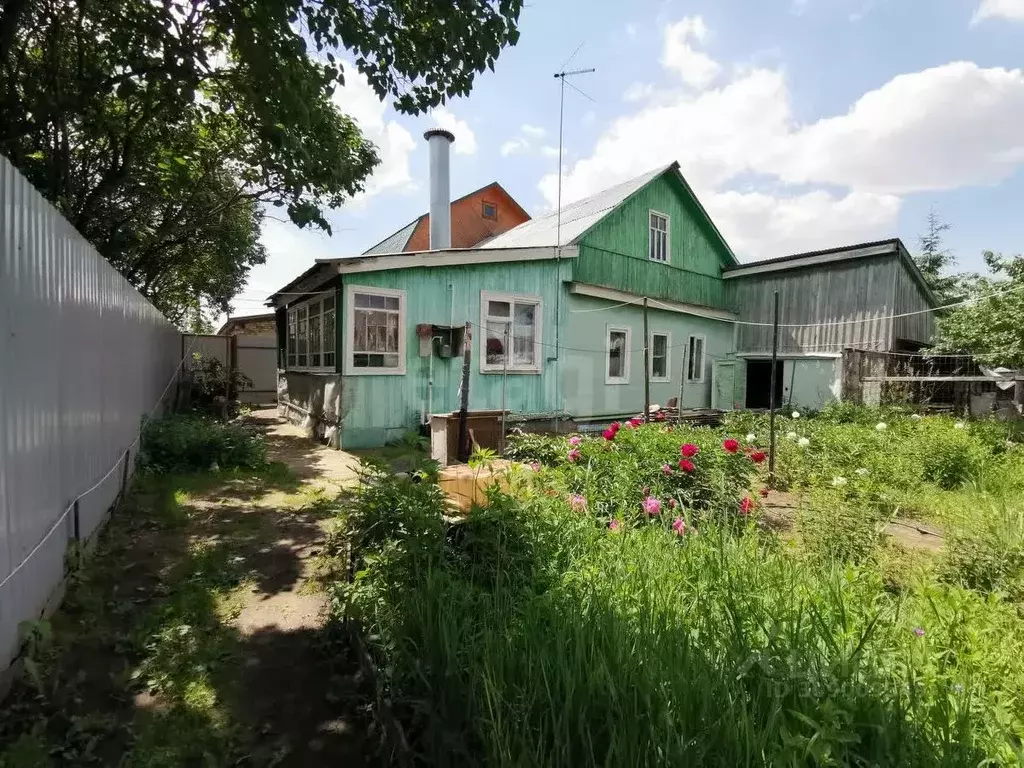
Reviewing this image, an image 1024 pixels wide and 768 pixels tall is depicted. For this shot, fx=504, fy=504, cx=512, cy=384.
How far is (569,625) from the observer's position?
76.4 inches

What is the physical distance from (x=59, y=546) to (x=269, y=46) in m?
3.80

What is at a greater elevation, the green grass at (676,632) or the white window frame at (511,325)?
the white window frame at (511,325)

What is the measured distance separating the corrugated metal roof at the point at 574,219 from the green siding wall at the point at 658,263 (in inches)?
8.7

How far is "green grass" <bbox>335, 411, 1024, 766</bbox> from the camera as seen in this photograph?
1.48m

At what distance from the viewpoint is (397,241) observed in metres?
23.0

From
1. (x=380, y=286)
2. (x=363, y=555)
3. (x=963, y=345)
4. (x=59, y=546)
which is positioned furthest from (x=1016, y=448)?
(x=59, y=546)

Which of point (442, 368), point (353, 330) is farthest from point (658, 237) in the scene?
point (353, 330)

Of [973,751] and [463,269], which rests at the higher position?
[463,269]

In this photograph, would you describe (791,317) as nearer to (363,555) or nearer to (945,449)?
(945,449)

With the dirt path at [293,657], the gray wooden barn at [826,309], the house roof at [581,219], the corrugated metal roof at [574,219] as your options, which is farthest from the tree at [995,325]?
the dirt path at [293,657]

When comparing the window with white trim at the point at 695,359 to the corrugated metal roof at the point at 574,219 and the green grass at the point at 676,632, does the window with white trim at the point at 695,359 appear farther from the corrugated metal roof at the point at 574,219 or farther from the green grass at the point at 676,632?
the green grass at the point at 676,632

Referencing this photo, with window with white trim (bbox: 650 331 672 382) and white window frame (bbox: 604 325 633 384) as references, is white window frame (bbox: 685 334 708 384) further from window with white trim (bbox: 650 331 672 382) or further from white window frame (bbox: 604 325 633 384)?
white window frame (bbox: 604 325 633 384)

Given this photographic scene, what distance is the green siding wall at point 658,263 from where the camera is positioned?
1138 cm

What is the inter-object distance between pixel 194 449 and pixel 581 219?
9.53 meters
